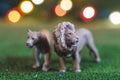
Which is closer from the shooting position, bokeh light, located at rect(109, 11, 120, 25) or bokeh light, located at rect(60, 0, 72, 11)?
bokeh light, located at rect(60, 0, 72, 11)

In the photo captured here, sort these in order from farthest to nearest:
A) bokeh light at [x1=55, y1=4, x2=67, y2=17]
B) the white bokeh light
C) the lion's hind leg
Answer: bokeh light at [x1=55, y1=4, x2=67, y2=17]
the white bokeh light
the lion's hind leg

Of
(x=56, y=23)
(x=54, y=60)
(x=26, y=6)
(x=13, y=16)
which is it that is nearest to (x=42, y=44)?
(x=54, y=60)

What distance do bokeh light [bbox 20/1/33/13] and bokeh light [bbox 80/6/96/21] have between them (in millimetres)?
668

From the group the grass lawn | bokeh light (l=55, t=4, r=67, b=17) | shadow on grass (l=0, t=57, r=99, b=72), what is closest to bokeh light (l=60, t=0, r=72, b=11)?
bokeh light (l=55, t=4, r=67, b=17)

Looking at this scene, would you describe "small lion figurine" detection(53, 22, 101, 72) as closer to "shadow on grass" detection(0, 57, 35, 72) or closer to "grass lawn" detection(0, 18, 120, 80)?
"grass lawn" detection(0, 18, 120, 80)

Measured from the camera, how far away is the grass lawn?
344 cm

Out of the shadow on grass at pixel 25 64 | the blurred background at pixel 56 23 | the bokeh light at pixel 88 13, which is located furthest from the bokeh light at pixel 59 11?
the shadow on grass at pixel 25 64

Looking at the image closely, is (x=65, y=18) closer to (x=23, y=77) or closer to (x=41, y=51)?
(x=41, y=51)

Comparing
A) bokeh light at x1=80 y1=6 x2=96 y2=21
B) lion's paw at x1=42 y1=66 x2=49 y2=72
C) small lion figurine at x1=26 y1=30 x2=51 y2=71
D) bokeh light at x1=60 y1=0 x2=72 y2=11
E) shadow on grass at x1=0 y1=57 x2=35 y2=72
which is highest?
bokeh light at x1=60 y1=0 x2=72 y2=11

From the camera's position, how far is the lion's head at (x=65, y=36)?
11.5 feet

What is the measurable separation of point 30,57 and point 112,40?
5.09 feet

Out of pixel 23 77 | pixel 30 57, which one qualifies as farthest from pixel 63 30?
pixel 30 57

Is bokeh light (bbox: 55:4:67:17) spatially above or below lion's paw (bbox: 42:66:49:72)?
above

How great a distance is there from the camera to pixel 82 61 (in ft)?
14.1
